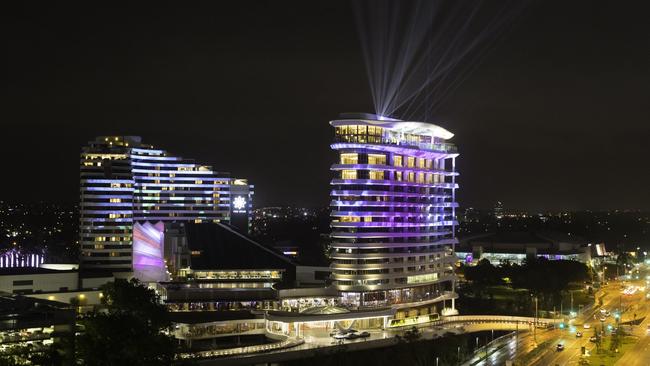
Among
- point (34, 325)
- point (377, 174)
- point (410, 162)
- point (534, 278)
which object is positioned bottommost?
point (34, 325)

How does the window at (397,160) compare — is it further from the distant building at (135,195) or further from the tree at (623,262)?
the tree at (623,262)

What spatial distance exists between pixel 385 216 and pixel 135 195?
67.1m

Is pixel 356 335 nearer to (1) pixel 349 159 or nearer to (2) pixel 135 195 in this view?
(1) pixel 349 159

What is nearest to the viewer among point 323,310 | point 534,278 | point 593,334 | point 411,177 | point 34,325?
point 34,325

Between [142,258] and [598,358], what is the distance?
7180cm

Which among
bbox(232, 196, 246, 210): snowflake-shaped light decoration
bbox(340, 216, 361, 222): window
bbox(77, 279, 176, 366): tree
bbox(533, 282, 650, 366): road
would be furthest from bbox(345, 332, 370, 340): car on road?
bbox(232, 196, 246, 210): snowflake-shaped light decoration

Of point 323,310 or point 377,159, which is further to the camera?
point 377,159

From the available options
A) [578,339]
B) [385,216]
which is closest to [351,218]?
[385,216]

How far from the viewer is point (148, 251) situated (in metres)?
117

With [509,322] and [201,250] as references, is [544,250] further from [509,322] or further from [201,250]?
[201,250]

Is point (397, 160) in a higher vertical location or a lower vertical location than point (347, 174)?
higher

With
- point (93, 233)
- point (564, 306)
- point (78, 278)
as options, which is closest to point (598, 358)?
point (564, 306)

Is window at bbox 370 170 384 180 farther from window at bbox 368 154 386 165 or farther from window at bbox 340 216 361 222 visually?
window at bbox 340 216 361 222

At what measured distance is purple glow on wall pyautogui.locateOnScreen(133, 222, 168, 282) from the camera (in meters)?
110
